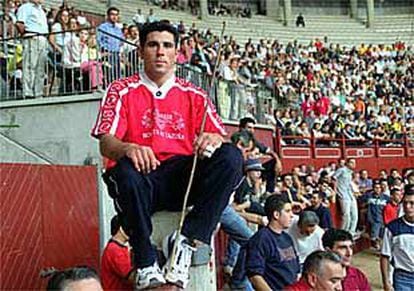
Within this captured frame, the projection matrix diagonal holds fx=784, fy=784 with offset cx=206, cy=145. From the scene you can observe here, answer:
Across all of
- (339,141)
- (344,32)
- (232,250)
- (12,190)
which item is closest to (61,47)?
(12,190)

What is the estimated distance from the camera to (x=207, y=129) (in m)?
3.43

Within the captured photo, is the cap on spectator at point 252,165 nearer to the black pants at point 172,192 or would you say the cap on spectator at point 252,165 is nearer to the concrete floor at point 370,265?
the black pants at point 172,192

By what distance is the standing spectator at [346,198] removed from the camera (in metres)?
13.9

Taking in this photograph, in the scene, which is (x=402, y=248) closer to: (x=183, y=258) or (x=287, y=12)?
(x=183, y=258)

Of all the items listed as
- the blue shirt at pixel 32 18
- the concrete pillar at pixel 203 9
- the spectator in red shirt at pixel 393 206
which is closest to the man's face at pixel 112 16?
the blue shirt at pixel 32 18

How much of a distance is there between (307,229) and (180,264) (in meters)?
3.63

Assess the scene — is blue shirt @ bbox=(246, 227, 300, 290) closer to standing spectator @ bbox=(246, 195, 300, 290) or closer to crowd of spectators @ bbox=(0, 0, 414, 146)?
standing spectator @ bbox=(246, 195, 300, 290)

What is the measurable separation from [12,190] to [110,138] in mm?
4637

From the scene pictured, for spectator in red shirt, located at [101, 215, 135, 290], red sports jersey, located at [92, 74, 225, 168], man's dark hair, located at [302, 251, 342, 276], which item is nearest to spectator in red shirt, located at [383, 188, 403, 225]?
man's dark hair, located at [302, 251, 342, 276]

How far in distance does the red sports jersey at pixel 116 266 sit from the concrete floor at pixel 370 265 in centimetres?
752

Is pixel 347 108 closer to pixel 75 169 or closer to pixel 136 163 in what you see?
pixel 75 169

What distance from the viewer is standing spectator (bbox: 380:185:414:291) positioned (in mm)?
6641

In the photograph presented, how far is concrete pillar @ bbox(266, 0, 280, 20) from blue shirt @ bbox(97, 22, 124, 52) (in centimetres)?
2450

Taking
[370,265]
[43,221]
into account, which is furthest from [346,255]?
[370,265]
